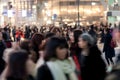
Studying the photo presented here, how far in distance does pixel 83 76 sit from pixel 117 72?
340 cm

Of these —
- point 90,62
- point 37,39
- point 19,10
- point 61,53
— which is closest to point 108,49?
point 37,39

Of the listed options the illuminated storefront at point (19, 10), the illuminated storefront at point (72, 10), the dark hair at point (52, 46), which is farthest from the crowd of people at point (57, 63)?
the illuminated storefront at point (72, 10)

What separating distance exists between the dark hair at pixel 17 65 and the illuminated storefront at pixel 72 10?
77.2m

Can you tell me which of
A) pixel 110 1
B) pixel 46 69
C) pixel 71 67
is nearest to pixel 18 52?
pixel 46 69

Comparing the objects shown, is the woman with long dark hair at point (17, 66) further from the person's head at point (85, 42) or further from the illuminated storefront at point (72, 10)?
the illuminated storefront at point (72, 10)

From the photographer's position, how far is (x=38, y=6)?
87500 mm

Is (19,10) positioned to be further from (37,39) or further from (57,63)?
(57,63)

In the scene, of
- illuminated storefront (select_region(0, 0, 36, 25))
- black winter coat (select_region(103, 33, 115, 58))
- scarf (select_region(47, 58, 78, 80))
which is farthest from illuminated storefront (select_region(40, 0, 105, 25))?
scarf (select_region(47, 58, 78, 80))

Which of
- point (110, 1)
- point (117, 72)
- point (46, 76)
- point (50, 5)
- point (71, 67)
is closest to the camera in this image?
point (117, 72)

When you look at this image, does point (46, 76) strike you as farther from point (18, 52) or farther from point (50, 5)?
point (50, 5)

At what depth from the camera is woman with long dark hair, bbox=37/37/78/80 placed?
4.77m

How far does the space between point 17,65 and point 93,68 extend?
7.40 ft

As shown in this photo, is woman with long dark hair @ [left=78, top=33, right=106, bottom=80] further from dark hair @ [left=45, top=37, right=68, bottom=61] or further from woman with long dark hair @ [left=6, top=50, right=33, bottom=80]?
woman with long dark hair @ [left=6, top=50, right=33, bottom=80]

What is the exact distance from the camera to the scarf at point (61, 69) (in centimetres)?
479
